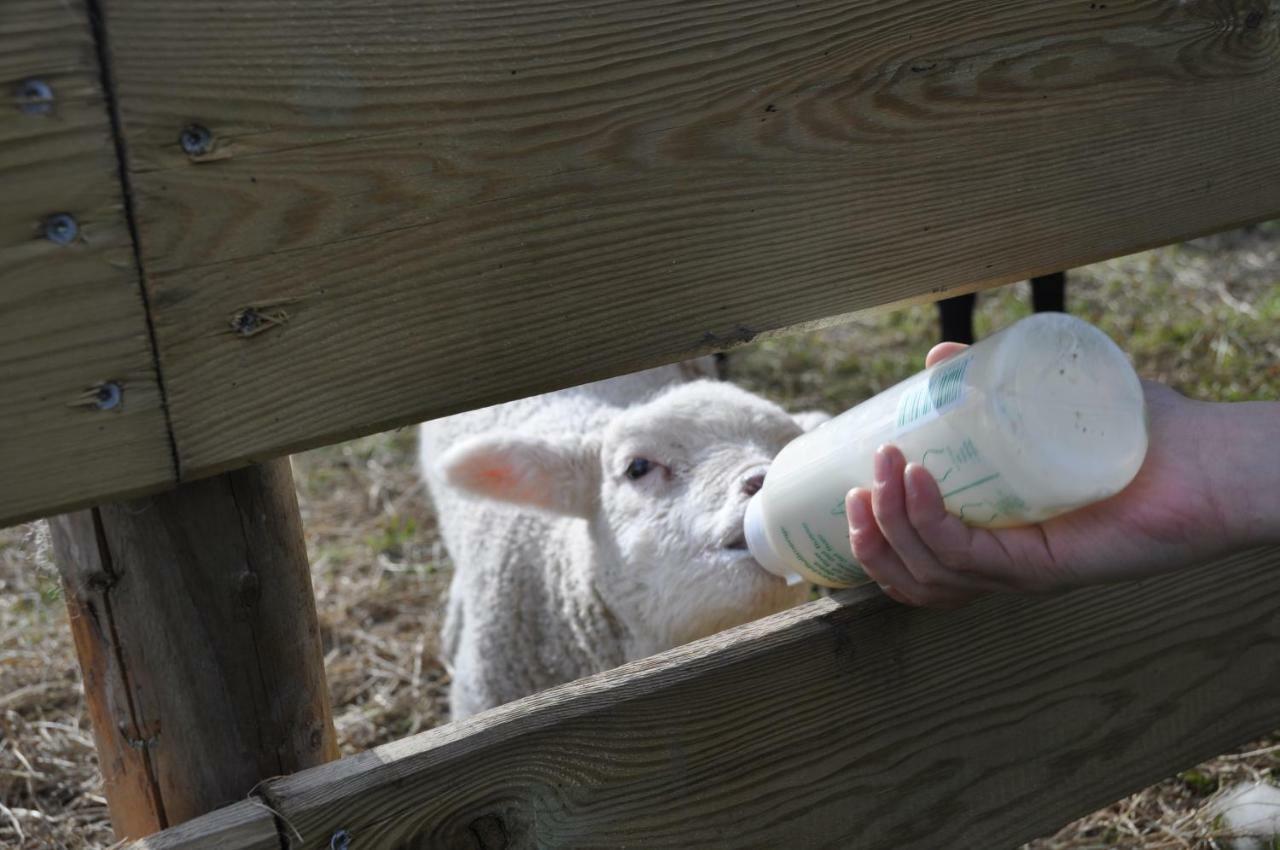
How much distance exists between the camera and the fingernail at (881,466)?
126 centimetres

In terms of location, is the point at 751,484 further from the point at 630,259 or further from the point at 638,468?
the point at 630,259

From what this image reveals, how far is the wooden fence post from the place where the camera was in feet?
4.17

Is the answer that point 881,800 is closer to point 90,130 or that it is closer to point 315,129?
point 315,129

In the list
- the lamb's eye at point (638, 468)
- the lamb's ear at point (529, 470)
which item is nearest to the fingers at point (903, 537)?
the lamb's eye at point (638, 468)

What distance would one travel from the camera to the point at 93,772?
9.18ft

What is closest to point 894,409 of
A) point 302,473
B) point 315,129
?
point 315,129

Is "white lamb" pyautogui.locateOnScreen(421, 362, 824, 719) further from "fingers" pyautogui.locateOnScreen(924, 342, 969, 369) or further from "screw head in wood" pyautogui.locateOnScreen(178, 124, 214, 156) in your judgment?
"screw head in wood" pyautogui.locateOnScreen(178, 124, 214, 156)

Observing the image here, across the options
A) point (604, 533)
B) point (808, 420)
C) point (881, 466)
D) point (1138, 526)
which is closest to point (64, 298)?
point (881, 466)

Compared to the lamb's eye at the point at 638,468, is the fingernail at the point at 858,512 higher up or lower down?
lower down

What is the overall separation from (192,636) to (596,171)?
2.25 ft

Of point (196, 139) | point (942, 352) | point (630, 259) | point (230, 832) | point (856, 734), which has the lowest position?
point (856, 734)

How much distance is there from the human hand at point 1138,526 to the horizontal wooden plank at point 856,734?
0.23 metres

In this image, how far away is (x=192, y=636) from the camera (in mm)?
1302

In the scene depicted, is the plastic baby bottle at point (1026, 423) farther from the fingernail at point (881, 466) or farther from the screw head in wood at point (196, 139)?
the screw head in wood at point (196, 139)
